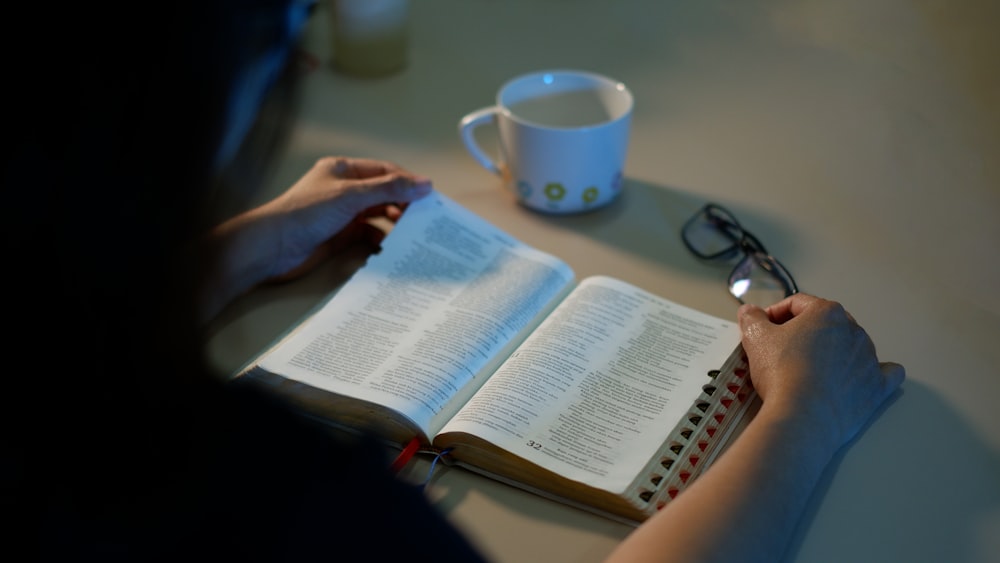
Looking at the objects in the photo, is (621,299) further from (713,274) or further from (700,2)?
(700,2)

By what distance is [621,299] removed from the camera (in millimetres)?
910

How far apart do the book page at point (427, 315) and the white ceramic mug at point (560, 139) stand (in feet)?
0.28

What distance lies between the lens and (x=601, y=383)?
0.81 metres

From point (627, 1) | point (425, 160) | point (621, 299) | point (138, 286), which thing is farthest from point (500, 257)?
point (627, 1)

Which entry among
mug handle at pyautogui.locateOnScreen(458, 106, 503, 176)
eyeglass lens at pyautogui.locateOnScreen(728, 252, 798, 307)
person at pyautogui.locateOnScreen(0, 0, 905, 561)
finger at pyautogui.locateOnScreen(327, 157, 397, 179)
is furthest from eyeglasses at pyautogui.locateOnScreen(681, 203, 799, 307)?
person at pyautogui.locateOnScreen(0, 0, 905, 561)

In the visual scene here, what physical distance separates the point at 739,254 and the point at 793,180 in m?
0.18

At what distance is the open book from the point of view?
74cm

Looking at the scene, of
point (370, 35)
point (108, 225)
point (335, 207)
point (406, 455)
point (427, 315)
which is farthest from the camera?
point (370, 35)

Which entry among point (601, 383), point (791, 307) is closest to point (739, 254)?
point (791, 307)

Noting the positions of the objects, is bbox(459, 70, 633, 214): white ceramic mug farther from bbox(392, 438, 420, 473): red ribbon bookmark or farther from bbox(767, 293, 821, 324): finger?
bbox(392, 438, 420, 473): red ribbon bookmark

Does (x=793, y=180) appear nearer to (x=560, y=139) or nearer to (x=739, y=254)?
(x=739, y=254)

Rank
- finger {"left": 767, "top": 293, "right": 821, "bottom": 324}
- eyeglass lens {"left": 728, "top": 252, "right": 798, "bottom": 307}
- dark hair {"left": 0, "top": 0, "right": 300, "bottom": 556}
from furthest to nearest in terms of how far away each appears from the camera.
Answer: eyeglass lens {"left": 728, "top": 252, "right": 798, "bottom": 307}, finger {"left": 767, "top": 293, "right": 821, "bottom": 324}, dark hair {"left": 0, "top": 0, "right": 300, "bottom": 556}

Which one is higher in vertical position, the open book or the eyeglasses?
the eyeglasses

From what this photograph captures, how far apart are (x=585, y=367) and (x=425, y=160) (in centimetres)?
45
